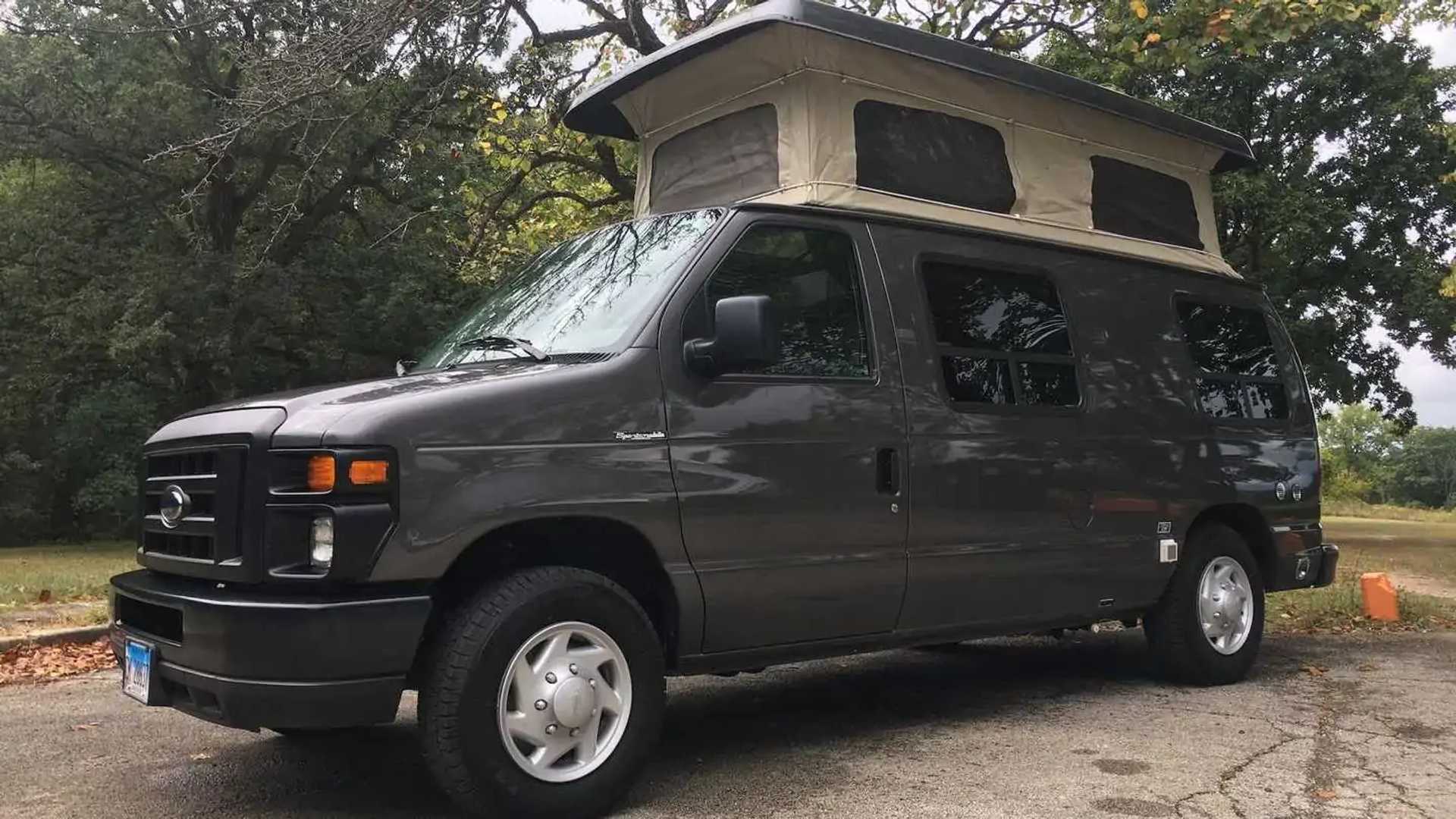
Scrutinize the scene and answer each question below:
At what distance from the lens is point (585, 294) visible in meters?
4.69

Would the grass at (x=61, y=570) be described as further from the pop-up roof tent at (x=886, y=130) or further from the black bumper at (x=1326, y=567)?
the black bumper at (x=1326, y=567)

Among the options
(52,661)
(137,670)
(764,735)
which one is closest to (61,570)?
(52,661)

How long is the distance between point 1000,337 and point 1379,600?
571 cm

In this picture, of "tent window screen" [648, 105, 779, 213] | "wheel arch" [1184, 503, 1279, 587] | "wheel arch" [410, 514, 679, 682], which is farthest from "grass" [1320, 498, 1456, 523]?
"wheel arch" [410, 514, 679, 682]

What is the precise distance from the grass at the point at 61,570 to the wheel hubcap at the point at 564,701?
3.80 m

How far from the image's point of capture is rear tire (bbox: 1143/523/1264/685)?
6270mm

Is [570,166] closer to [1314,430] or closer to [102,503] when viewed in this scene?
[1314,430]

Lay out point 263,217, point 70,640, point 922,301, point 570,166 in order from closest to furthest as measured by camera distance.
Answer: point 922,301
point 70,640
point 570,166
point 263,217

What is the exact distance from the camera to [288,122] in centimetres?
1456

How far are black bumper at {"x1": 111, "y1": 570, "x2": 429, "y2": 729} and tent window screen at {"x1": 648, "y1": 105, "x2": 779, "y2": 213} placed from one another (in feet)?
8.47

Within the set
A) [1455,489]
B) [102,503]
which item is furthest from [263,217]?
[1455,489]

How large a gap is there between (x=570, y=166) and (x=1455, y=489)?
9537cm

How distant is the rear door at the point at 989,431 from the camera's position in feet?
16.5

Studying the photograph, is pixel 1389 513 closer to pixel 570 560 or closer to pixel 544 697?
pixel 570 560
